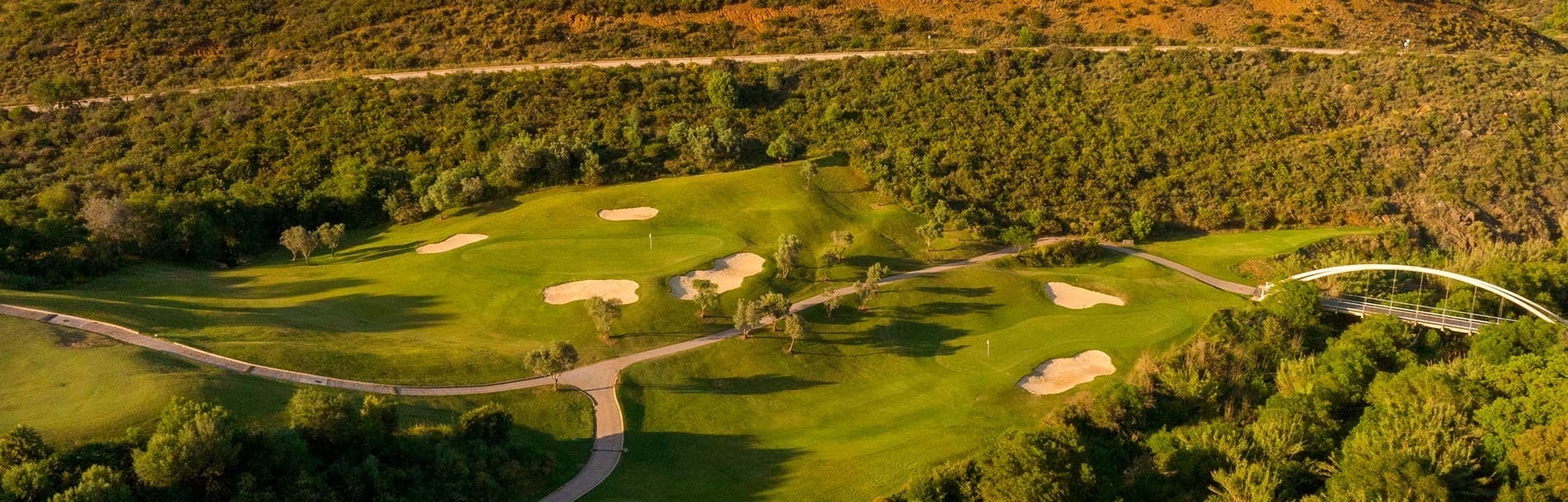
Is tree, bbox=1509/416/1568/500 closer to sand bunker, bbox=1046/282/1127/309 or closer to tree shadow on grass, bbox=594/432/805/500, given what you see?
sand bunker, bbox=1046/282/1127/309

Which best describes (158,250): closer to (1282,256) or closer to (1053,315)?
(1053,315)

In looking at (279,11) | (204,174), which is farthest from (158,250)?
(279,11)

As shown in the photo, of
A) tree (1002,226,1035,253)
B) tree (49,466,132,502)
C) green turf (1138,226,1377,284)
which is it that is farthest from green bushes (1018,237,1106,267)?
tree (49,466,132,502)

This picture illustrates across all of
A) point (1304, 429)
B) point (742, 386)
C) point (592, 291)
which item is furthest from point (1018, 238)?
point (592, 291)

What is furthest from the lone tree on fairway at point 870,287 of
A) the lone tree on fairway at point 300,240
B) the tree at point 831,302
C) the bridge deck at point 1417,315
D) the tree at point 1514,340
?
the lone tree on fairway at point 300,240

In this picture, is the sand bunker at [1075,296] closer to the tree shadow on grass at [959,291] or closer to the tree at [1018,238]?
the tree shadow on grass at [959,291]

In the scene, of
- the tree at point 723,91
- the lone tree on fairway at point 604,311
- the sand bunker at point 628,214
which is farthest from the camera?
the tree at point 723,91

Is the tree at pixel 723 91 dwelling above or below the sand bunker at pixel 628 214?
above

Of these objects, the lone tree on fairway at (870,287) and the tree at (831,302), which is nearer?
the tree at (831,302)
